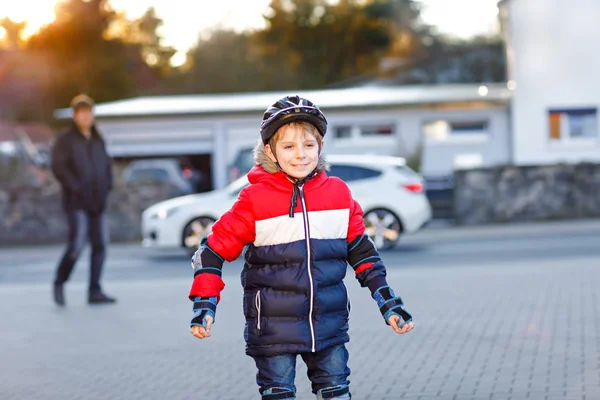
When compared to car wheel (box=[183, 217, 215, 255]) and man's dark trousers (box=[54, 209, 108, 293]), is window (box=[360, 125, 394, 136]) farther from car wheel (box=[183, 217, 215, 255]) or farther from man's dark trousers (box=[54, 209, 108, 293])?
man's dark trousers (box=[54, 209, 108, 293])

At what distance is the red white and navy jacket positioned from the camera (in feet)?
14.7

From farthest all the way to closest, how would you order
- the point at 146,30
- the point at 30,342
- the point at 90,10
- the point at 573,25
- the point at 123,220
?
the point at 146,30 < the point at 90,10 < the point at 573,25 < the point at 123,220 < the point at 30,342

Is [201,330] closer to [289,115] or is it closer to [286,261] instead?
[286,261]

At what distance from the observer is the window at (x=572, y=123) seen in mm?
33406

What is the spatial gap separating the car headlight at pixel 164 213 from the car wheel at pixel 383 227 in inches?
118

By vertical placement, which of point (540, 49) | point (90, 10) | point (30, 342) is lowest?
point (30, 342)

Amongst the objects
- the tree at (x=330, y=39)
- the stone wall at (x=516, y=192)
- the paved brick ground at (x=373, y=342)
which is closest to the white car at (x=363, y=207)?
the paved brick ground at (x=373, y=342)

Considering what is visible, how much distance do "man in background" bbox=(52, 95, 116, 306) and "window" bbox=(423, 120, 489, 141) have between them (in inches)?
935

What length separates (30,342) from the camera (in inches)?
348

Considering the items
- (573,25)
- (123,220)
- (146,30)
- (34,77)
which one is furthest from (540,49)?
(146,30)

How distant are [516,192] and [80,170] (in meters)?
14.6

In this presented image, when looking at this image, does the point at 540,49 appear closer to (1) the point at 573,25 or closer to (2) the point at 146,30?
(1) the point at 573,25

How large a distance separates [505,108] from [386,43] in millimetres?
33878

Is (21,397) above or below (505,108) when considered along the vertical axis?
below
